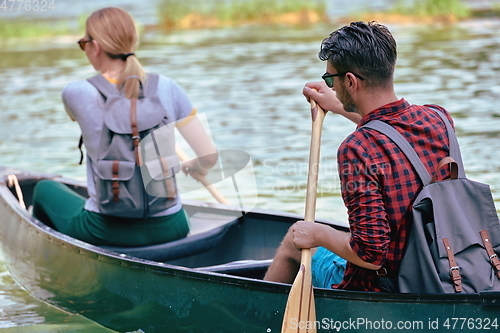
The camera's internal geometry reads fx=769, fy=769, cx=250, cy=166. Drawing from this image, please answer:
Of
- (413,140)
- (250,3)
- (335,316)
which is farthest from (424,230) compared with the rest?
(250,3)

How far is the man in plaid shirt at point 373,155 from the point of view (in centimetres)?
248

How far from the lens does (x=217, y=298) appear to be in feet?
10.3

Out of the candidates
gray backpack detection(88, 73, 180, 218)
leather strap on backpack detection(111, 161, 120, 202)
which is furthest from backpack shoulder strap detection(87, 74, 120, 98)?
leather strap on backpack detection(111, 161, 120, 202)

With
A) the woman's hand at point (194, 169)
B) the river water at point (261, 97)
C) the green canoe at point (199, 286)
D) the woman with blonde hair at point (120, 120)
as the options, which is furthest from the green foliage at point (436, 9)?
the woman with blonde hair at point (120, 120)

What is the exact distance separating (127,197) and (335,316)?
1330 mm

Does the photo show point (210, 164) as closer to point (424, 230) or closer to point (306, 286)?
point (306, 286)

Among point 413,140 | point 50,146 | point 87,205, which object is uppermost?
point 413,140

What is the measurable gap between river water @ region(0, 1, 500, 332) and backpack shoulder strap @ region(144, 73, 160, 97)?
1230 millimetres

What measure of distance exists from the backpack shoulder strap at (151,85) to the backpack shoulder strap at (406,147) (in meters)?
1.44

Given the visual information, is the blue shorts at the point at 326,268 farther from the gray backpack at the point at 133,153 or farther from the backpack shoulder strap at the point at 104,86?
the backpack shoulder strap at the point at 104,86

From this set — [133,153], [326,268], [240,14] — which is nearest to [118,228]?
[133,153]

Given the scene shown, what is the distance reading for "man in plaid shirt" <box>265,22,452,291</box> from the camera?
2482mm

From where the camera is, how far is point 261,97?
439 inches

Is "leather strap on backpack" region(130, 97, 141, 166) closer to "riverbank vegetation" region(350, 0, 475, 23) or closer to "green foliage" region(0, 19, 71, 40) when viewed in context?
"riverbank vegetation" region(350, 0, 475, 23)
